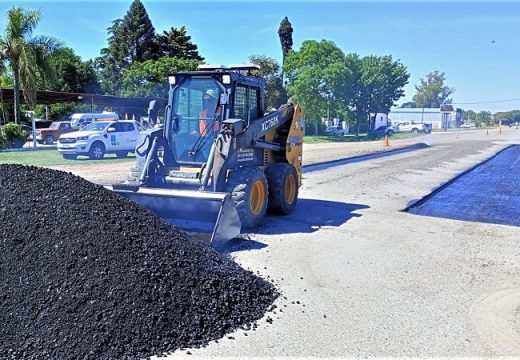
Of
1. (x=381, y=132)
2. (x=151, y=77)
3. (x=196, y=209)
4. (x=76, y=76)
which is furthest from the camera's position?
(x=381, y=132)

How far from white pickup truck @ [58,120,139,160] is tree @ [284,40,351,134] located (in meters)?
23.2

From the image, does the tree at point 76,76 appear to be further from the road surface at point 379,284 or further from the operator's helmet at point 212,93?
the road surface at point 379,284

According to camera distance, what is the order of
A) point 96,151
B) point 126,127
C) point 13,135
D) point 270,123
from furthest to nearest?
point 13,135 → point 126,127 → point 96,151 → point 270,123

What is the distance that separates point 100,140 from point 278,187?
14.7 metres

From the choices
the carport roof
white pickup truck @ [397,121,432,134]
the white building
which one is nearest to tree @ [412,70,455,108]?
the white building

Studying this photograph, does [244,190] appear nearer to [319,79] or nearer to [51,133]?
[51,133]

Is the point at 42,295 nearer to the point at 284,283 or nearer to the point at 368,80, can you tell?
the point at 284,283

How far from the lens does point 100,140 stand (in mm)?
22266

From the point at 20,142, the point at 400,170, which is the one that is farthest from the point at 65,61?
the point at 400,170

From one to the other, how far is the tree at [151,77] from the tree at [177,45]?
8.69 metres

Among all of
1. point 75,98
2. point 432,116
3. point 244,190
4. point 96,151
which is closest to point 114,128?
point 96,151

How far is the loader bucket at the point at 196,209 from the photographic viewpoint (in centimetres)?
711

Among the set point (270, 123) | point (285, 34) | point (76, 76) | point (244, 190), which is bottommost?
point (244, 190)

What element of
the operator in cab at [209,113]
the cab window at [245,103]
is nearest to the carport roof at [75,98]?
the cab window at [245,103]
